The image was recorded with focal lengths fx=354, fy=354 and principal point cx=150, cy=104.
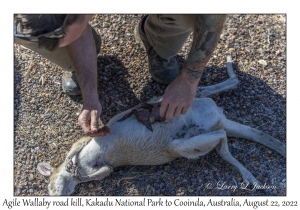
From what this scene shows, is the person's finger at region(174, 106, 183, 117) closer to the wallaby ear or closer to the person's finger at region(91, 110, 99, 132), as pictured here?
the person's finger at region(91, 110, 99, 132)

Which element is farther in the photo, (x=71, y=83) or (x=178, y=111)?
(x=71, y=83)

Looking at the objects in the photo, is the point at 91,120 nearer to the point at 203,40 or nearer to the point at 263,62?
the point at 203,40

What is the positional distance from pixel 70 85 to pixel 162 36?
1196 mm

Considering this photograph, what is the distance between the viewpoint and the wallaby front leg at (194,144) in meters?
3.32

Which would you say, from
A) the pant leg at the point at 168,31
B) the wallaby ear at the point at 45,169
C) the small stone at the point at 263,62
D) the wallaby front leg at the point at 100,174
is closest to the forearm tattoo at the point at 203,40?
the pant leg at the point at 168,31

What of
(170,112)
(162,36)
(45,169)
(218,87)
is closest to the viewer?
(170,112)

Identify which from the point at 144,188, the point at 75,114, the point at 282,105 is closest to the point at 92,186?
the point at 144,188

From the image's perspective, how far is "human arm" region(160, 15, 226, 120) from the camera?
3.05 m

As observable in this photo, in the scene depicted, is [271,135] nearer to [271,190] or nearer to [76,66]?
[271,190]

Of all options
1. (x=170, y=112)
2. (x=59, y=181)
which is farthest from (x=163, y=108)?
(x=59, y=181)

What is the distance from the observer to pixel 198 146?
11.0 ft

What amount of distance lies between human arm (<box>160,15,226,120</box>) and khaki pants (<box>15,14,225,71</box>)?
14 centimetres

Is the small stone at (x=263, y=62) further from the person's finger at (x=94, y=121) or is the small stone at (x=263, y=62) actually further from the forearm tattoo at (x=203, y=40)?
the person's finger at (x=94, y=121)

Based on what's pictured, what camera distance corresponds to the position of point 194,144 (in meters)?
3.33
